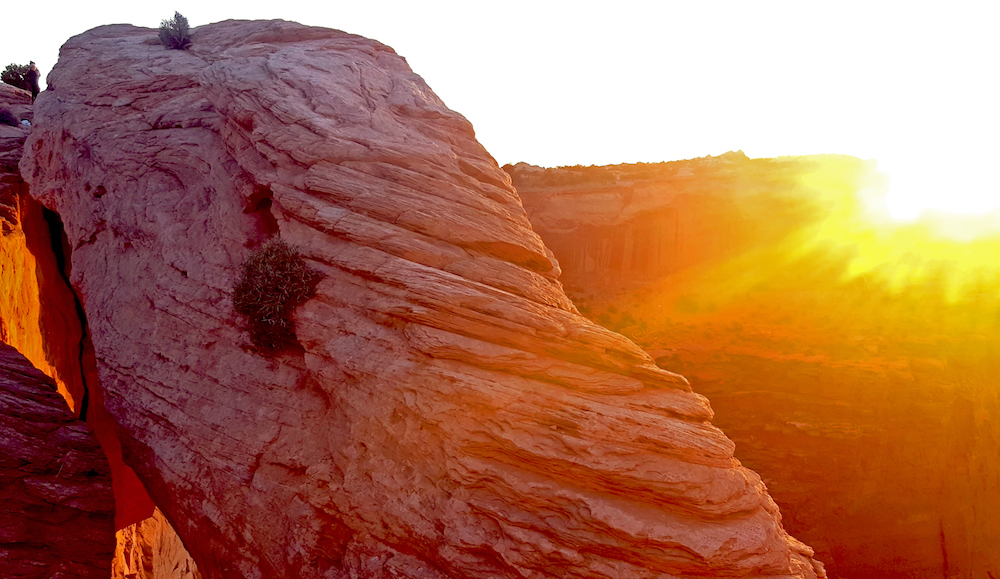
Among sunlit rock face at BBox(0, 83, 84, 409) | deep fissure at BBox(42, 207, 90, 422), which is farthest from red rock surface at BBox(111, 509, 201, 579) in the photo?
deep fissure at BBox(42, 207, 90, 422)

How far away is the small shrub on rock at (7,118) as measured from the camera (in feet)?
62.4

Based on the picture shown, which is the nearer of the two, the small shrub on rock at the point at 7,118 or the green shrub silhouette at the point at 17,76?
the small shrub on rock at the point at 7,118

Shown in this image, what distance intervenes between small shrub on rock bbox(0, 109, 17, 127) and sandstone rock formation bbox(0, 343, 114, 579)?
1141 cm

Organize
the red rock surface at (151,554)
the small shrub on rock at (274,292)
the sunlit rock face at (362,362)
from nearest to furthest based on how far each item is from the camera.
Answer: the sunlit rock face at (362,362)
the small shrub on rock at (274,292)
the red rock surface at (151,554)

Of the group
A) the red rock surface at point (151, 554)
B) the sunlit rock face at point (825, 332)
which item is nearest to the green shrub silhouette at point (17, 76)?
the red rock surface at point (151, 554)

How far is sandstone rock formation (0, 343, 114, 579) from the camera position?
969cm

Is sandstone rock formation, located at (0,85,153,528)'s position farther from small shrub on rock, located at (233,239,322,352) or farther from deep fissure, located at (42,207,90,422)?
small shrub on rock, located at (233,239,322,352)

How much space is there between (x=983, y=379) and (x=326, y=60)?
24824mm

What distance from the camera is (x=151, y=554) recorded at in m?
17.3

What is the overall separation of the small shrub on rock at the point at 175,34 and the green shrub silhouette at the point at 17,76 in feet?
44.9

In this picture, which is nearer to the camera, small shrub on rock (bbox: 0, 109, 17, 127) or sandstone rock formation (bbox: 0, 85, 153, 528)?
sandstone rock formation (bbox: 0, 85, 153, 528)

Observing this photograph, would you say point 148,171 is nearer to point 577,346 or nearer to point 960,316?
point 577,346

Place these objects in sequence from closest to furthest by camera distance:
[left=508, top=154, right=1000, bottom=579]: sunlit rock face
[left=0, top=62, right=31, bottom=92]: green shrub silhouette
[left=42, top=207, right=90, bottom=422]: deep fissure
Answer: [left=42, top=207, right=90, bottom=422]: deep fissure, [left=508, top=154, right=1000, bottom=579]: sunlit rock face, [left=0, top=62, right=31, bottom=92]: green shrub silhouette

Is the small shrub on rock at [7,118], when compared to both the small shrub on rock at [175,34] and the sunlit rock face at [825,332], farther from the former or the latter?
the sunlit rock face at [825,332]
